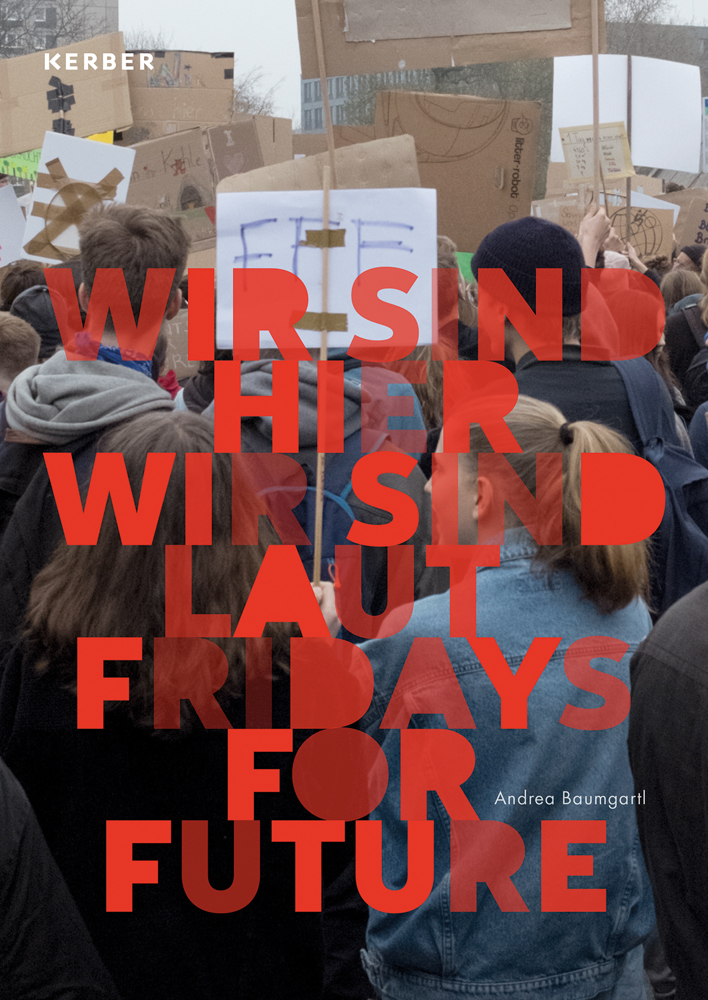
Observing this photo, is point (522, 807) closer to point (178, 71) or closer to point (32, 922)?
point (32, 922)

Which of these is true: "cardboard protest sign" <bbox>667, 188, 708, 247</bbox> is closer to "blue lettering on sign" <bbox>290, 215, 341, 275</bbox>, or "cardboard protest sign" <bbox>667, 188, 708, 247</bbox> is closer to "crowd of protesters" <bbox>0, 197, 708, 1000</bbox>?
"blue lettering on sign" <bbox>290, 215, 341, 275</bbox>

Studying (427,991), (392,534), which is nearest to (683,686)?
(427,991)

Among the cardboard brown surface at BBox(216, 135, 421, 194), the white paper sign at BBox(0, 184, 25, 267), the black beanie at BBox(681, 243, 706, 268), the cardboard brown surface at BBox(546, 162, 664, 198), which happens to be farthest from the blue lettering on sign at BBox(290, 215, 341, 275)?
the black beanie at BBox(681, 243, 706, 268)

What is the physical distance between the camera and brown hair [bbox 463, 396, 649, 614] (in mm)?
1610

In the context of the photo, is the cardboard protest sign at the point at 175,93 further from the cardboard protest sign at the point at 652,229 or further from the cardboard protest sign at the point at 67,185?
the cardboard protest sign at the point at 652,229

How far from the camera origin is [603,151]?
5.09 meters

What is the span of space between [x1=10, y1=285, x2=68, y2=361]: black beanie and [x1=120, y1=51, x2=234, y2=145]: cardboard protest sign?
1852 mm

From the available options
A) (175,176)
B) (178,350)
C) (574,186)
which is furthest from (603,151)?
(178,350)

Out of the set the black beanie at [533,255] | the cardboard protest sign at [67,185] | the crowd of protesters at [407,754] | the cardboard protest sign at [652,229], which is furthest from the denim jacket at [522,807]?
the cardboard protest sign at [652,229]

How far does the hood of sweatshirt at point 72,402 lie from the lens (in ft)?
7.30

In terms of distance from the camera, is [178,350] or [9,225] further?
[9,225]

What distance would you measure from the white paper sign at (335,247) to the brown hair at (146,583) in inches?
28.9

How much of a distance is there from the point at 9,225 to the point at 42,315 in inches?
45.5

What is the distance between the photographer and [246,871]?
5.10 feet
